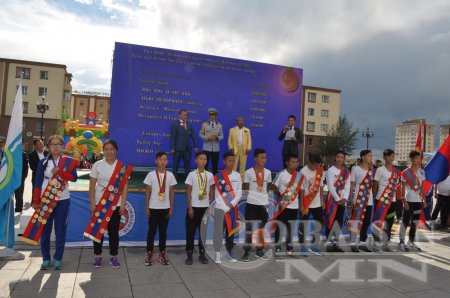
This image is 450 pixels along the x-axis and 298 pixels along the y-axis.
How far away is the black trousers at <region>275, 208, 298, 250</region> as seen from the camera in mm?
5602

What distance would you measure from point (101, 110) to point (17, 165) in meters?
59.0

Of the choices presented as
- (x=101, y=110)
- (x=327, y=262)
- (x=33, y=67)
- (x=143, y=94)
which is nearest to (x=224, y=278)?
(x=327, y=262)

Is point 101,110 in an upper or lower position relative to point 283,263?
upper

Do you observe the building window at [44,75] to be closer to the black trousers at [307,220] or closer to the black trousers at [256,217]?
the black trousers at [256,217]

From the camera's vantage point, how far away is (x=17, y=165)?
5.14m

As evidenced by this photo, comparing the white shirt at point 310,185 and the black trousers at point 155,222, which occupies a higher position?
the white shirt at point 310,185

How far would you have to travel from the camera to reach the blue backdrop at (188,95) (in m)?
8.58

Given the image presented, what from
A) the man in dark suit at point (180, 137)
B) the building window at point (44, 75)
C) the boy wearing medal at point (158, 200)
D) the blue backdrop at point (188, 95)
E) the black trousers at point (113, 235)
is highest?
the building window at point (44, 75)

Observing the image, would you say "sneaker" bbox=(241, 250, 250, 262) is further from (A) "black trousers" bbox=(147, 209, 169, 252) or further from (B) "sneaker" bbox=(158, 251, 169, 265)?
(A) "black trousers" bbox=(147, 209, 169, 252)

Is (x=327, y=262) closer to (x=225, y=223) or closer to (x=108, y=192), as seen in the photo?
(x=225, y=223)

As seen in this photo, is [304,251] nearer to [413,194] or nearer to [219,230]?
[219,230]

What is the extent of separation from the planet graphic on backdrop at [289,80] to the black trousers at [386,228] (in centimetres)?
489

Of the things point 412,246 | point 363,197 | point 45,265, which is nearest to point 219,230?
point 45,265

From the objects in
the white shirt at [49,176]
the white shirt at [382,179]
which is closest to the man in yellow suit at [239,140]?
the white shirt at [382,179]
